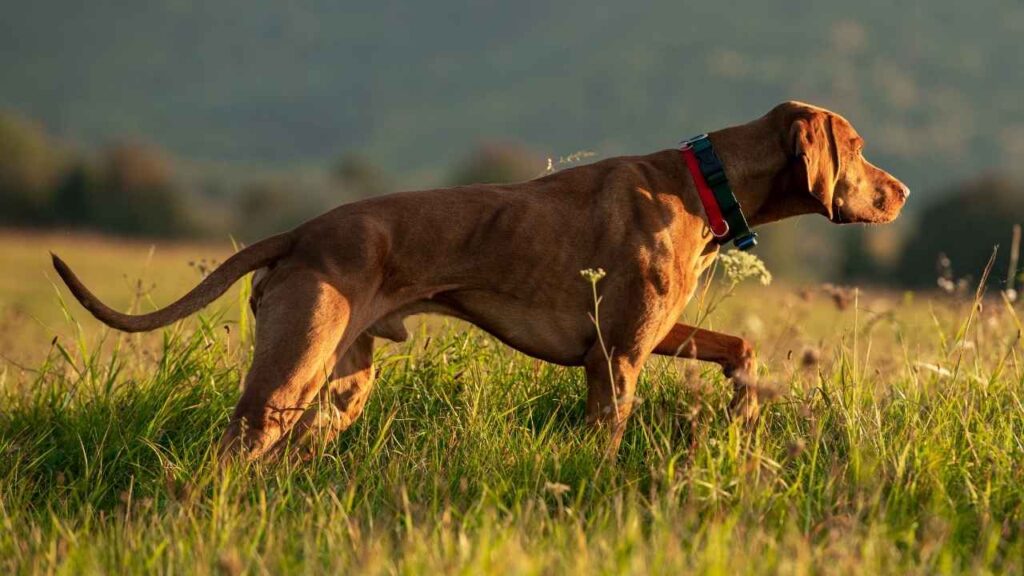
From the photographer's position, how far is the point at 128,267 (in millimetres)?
33875

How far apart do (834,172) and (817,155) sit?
185 mm

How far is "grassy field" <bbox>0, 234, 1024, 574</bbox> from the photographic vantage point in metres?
3.57

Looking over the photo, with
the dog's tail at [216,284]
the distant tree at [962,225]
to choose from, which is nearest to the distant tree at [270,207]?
the distant tree at [962,225]

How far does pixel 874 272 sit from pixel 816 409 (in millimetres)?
44895

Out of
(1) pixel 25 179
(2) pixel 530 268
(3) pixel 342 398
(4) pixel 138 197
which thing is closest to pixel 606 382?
(2) pixel 530 268

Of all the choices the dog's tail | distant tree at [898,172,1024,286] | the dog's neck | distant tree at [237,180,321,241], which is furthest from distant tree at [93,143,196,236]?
the dog's neck

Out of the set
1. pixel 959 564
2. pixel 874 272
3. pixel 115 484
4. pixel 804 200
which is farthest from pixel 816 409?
pixel 874 272

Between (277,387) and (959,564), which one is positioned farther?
(277,387)

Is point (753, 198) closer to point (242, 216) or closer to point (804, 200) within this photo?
point (804, 200)

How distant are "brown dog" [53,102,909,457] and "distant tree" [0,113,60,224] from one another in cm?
6034

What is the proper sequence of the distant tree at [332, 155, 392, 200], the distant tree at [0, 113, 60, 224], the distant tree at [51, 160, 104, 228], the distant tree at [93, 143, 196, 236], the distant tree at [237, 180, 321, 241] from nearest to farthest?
the distant tree at [51, 160, 104, 228] → the distant tree at [0, 113, 60, 224] → the distant tree at [93, 143, 196, 236] → the distant tree at [237, 180, 321, 241] → the distant tree at [332, 155, 392, 200]

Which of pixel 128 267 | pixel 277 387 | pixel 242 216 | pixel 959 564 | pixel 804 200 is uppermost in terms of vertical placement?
pixel 242 216

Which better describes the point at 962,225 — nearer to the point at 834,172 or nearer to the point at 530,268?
the point at 834,172

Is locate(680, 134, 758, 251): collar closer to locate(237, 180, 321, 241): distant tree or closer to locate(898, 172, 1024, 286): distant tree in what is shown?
locate(898, 172, 1024, 286): distant tree
